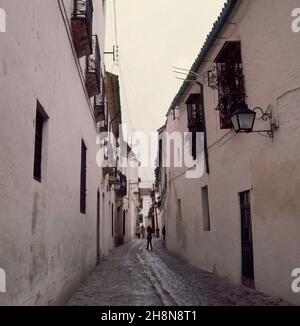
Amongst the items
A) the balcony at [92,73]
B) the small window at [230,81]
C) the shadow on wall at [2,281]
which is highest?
the balcony at [92,73]

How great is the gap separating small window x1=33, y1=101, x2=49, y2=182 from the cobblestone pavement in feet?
9.29

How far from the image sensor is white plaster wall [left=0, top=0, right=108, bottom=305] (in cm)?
392

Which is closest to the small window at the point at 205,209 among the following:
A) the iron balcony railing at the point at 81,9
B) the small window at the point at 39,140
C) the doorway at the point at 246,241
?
Answer: the doorway at the point at 246,241

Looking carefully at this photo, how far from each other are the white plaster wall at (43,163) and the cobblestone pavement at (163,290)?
→ 0.62 m

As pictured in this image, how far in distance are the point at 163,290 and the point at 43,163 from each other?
13.9 feet

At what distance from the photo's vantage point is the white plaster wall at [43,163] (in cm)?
392

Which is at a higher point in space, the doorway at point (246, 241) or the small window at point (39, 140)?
the small window at point (39, 140)

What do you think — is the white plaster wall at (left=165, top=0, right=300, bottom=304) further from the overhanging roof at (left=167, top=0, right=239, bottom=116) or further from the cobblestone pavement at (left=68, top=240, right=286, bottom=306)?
the cobblestone pavement at (left=68, top=240, right=286, bottom=306)

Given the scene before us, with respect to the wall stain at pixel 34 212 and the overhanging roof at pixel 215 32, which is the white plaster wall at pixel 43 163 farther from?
the overhanging roof at pixel 215 32

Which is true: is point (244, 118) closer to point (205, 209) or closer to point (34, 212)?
point (34, 212)

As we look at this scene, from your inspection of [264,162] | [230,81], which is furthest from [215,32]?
[264,162]

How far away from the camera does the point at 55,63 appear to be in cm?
633

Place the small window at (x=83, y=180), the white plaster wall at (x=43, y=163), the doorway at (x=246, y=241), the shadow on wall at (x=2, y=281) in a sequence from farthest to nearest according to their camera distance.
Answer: the small window at (x=83, y=180) → the doorway at (x=246, y=241) → the white plaster wall at (x=43, y=163) → the shadow on wall at (x=2, y=281)
